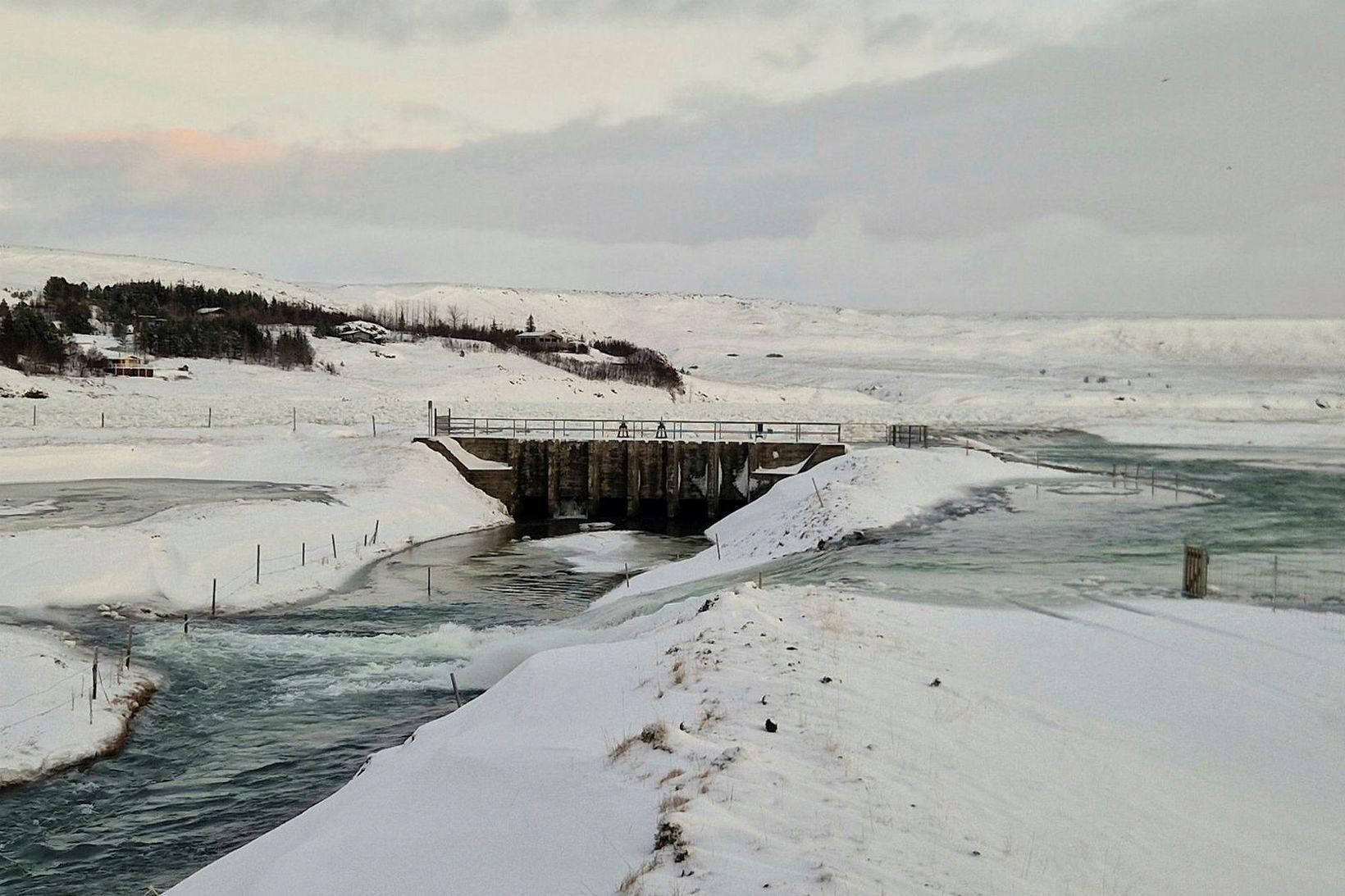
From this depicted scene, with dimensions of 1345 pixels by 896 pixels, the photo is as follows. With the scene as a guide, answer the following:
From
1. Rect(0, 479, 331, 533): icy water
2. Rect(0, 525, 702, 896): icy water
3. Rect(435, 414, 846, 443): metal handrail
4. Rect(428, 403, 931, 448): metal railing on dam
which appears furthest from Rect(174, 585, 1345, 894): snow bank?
Rect(435, 414, 846, 443): metal handrail

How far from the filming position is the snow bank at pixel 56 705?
37.9ft

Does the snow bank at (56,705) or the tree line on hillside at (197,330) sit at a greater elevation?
the tree line on hillside at (197,330)

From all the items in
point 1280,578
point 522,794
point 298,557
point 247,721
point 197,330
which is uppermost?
point 197,330

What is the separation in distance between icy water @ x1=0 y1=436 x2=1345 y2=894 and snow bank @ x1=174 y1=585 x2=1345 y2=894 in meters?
2.31

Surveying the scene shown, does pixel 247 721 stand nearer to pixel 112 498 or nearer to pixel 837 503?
pixel 837 503

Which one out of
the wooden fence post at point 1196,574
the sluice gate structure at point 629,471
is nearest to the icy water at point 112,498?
the sluice gate structure at point 629,471

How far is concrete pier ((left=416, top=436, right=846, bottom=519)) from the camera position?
1544 inches

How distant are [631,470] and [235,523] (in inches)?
656

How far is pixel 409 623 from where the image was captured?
1917cm

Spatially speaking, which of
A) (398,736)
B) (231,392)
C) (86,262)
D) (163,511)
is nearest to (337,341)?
(231,392)

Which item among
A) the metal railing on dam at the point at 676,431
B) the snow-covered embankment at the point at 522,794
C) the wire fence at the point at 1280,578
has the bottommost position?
the snow-covered embankment at the point at 522,794

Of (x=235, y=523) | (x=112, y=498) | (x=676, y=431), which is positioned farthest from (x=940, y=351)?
(x=235, y=523)

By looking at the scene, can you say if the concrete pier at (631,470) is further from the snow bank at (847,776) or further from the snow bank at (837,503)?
the snow bank at (847,776)

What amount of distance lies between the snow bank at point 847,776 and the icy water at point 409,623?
231 cm
